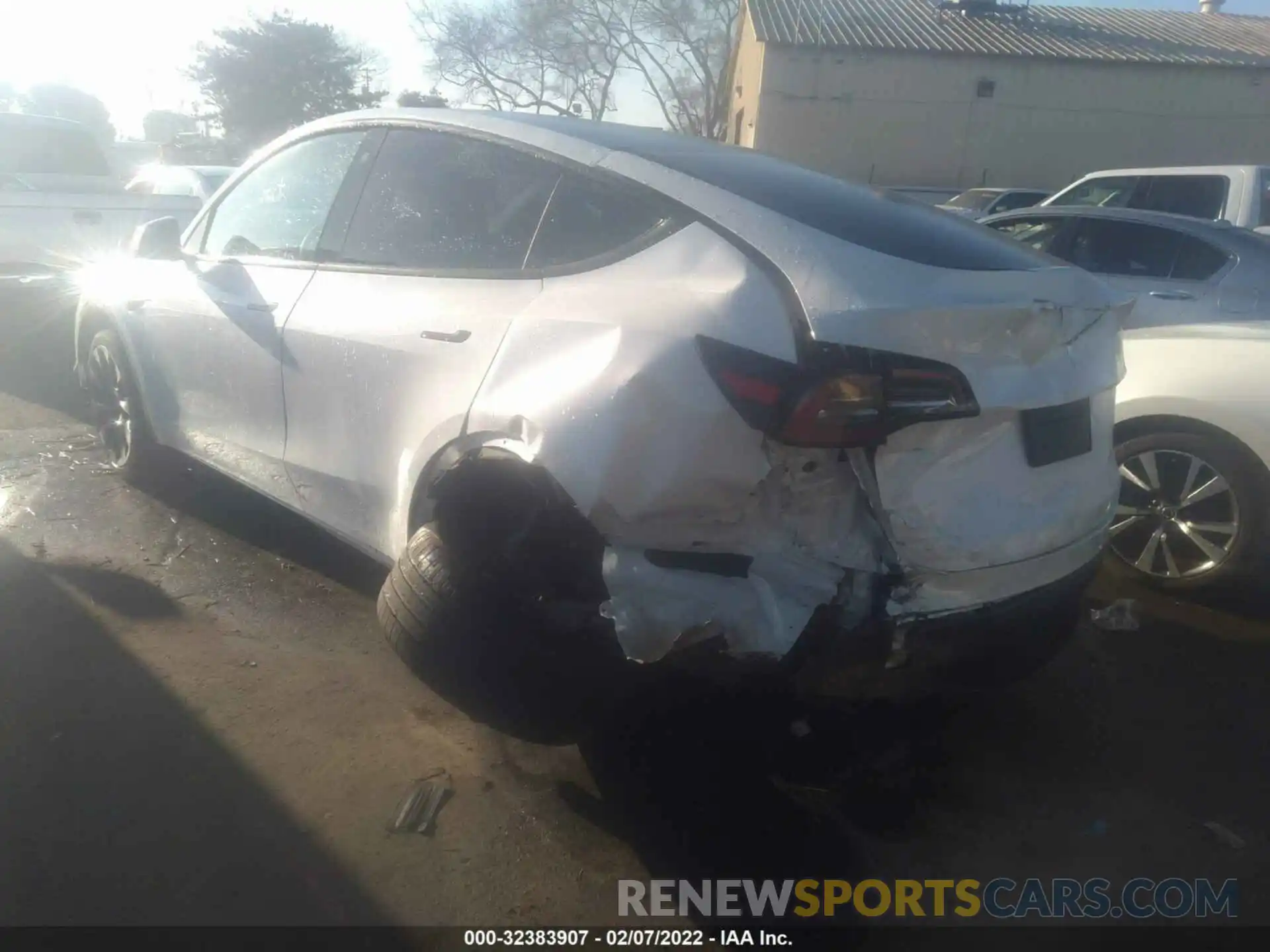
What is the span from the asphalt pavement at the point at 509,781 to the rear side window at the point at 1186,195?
6.07m

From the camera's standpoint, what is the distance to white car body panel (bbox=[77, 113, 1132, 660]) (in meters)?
2.18

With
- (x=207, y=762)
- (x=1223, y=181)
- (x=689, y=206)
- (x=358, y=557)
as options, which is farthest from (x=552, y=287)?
(x=1223, y=181)

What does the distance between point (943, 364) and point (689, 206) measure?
0.75 meters

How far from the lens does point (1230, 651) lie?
3.71m

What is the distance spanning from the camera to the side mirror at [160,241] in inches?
167

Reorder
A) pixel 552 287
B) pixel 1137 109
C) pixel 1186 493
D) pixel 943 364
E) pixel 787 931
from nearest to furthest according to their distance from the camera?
1. pixel 943 364
2. pixel 787 931
3. pixel 552 287
4. pixel 1186 493
5. pixel 1137 109

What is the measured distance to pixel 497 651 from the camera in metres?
2.60

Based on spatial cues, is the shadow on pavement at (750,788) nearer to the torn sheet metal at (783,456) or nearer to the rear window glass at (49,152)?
the torn sheet metal at (783,456)

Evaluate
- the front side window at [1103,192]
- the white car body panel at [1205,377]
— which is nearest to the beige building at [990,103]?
the front side window at [1103,192]

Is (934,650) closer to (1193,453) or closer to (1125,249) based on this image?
(1193,453)

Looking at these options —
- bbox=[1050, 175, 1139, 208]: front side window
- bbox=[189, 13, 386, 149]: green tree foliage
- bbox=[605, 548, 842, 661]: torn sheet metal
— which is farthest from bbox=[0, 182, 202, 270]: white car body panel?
bbox=[189, 13, 386, 149]: green tree foliage

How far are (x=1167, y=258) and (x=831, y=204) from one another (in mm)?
3925

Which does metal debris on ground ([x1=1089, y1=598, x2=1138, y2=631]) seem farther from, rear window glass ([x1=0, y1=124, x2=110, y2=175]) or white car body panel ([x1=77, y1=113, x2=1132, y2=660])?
rear window glass ([x1=0, y1=124, x2=110, y2=175])

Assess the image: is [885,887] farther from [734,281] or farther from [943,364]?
[734,281]
